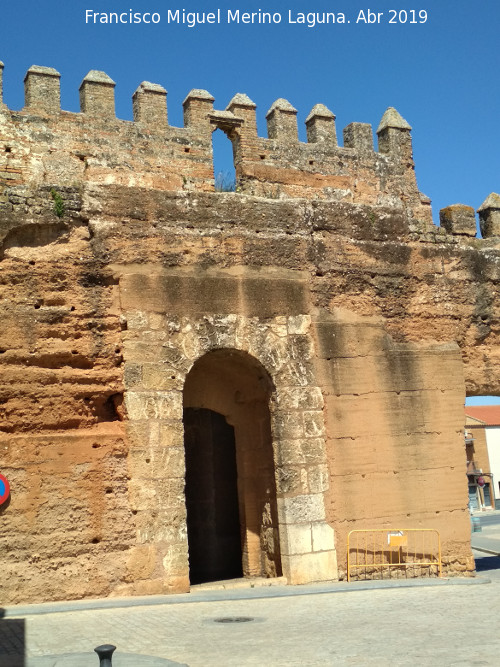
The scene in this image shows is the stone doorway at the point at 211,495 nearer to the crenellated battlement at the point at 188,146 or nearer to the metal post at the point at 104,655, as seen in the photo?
the crenellated battlement at the point at 188,146

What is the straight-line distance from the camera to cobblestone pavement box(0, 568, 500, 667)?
5.68m

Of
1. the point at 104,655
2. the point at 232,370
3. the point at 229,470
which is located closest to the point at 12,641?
the point at 104,655

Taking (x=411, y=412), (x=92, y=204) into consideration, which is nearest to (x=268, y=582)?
(x=411, y=412)

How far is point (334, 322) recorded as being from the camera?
35.5 feet

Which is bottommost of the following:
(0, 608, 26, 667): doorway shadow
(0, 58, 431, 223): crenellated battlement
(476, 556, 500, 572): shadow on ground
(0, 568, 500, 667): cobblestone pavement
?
(476, 556, 500, 572): shadow on ground

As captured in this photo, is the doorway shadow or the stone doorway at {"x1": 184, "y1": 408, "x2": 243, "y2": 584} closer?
the doorway shadow

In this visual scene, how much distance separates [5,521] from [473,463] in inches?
1516

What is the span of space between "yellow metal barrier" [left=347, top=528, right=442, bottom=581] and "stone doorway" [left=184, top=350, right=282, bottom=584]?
103cm

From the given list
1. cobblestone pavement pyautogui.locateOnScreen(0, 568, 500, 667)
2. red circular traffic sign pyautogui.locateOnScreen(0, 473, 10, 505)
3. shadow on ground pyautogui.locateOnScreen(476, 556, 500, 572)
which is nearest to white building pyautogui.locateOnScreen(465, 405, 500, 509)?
shadow on ground pyautogui.locateOnScreen(476, 556, 500, 572)

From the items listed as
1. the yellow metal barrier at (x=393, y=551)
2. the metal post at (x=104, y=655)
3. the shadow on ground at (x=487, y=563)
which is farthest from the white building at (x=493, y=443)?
the metal post at (x=104, y=655)

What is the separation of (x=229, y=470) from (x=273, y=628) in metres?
6.78

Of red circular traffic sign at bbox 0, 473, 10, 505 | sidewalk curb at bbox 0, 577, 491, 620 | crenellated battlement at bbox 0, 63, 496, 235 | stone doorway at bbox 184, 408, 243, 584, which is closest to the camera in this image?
sidewalk curb at bbox 0, 577, 491, 620

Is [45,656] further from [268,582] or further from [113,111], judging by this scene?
[113,111]

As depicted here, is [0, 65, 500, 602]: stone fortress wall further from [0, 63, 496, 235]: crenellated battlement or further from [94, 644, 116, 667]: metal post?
[0, 63, 496, 235]: crenellated battlement
